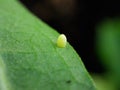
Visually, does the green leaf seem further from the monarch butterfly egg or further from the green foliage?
the green foliage

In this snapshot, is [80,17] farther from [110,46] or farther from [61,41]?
[61,41]

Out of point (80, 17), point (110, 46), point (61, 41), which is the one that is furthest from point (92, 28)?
point (61, 41)

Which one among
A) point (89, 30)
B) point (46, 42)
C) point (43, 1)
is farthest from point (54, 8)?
point (46, 42)

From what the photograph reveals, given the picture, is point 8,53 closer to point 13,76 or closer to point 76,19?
point 13,76

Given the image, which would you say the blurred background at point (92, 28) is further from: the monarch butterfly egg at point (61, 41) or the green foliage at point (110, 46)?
the monarch butterfly egg at point (61, 41)

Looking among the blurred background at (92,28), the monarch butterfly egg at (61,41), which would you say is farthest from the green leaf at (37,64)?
the blurred background at (92,28)

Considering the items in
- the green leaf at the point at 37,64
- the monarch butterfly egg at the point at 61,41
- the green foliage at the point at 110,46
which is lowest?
the green foliage at the point at 110,46
